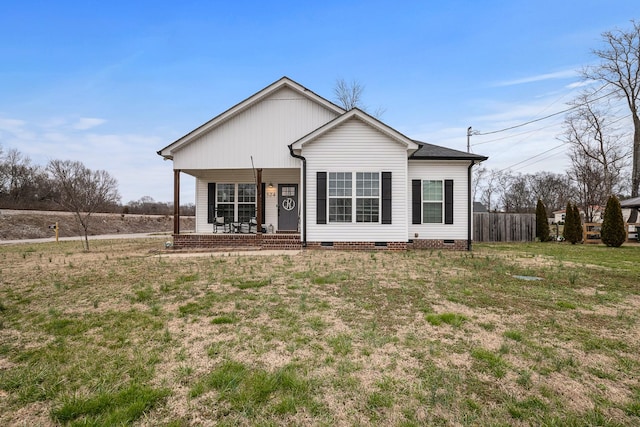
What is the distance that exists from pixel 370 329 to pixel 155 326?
2676mm

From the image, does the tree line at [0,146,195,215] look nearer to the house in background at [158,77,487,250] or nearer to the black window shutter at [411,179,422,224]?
the house in background at [158,77,487,250]

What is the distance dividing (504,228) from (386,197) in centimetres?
990

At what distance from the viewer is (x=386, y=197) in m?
11.3

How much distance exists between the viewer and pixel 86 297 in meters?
5.24

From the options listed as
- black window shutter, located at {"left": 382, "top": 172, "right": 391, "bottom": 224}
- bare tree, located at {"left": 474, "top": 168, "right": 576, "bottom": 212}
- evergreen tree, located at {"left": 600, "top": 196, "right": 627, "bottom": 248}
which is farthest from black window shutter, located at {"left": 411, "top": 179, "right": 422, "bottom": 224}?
bare tree, located at {"left": 474, "top": 168, "right": 576, "bottom": 212}

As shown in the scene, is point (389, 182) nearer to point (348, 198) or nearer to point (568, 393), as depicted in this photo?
point (348, 198)

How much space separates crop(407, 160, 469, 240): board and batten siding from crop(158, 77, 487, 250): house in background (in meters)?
0.04

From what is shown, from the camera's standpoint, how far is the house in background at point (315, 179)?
11359 millimetres

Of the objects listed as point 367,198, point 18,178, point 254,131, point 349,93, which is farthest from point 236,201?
point 18,178

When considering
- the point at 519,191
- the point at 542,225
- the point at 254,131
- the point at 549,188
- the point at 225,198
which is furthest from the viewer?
the point at 519,191

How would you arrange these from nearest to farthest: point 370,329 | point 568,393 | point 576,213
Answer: point 568,393 < point 370,329 < point 576,213

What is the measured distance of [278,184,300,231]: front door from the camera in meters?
13.8

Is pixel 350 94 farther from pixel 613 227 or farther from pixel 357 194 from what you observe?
pixel 613 227

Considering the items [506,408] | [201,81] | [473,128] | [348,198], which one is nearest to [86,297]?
[506,408]
